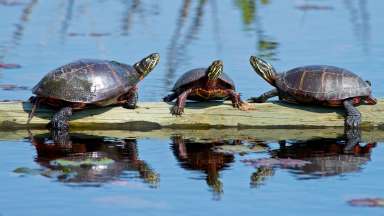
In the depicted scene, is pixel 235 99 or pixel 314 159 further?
pixel 235 99

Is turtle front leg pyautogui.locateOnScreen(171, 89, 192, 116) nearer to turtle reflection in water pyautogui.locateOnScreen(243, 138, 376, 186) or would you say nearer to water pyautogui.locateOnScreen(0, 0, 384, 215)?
water pyautogui.locateOnScreen(0, 0, 384, 215)

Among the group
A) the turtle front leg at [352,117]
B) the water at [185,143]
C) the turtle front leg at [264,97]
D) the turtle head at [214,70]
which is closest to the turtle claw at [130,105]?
the water at [185,143]

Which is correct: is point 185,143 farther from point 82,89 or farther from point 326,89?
point 326,89

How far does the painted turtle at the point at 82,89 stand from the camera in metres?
12.2

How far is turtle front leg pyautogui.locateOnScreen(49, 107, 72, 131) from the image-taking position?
12.2 m

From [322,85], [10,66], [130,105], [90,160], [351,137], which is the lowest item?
[351,137]

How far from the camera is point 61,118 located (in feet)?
40.1

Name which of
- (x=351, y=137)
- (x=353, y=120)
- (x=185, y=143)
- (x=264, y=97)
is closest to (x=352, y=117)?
(x=353, y=120)

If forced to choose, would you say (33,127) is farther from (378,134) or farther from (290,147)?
(378,134)

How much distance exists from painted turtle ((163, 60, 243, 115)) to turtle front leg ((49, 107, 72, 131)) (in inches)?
42.9

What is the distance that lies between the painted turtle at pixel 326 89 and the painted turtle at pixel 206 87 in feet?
1.58

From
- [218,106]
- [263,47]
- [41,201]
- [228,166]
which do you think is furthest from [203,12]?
[41,201]

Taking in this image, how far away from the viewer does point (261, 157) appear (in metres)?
11.4

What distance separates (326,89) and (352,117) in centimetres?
41
